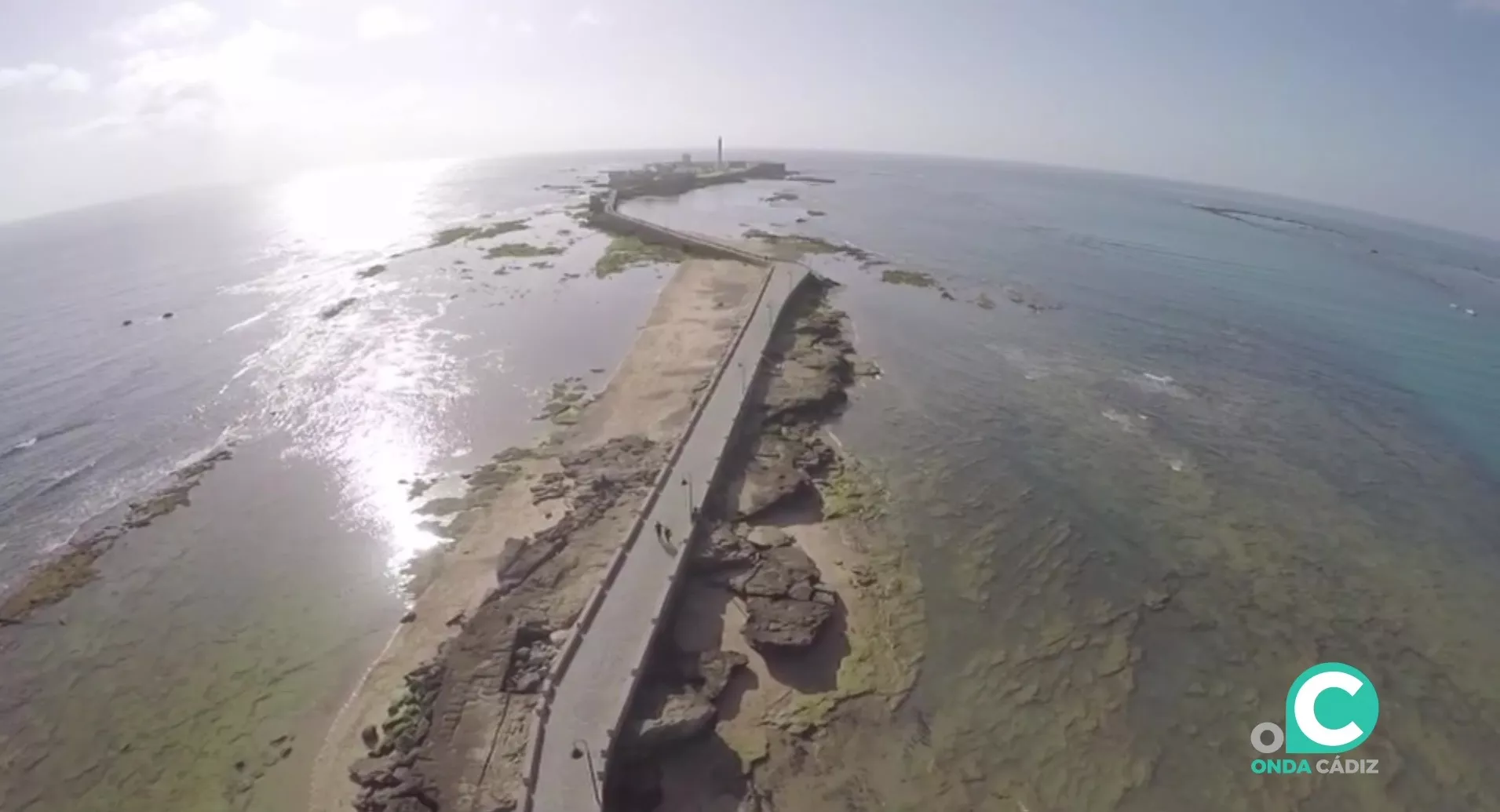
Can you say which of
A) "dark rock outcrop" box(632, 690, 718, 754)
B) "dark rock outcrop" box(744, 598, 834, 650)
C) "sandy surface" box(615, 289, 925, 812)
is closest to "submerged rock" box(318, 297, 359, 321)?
"sandy surface" box(615, 289, 925, 812)

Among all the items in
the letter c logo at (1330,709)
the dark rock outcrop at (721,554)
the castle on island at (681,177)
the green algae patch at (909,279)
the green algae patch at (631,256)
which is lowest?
the letter c logo at (1330,709)

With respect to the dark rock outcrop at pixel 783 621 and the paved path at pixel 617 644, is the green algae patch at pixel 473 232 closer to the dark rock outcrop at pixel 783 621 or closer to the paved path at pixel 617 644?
the paved path at pixel 617 644

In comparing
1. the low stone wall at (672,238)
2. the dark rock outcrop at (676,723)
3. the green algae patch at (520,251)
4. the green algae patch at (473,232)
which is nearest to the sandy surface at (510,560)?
the dark rock outcrop at (676,723)

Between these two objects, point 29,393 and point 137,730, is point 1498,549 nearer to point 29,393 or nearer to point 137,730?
point 137,730

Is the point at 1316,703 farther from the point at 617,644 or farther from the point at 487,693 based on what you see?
the point at 487,693

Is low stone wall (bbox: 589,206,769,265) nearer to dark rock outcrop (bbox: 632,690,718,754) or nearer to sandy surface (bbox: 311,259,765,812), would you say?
sandy surface (bbox: 311,259,765,812)
